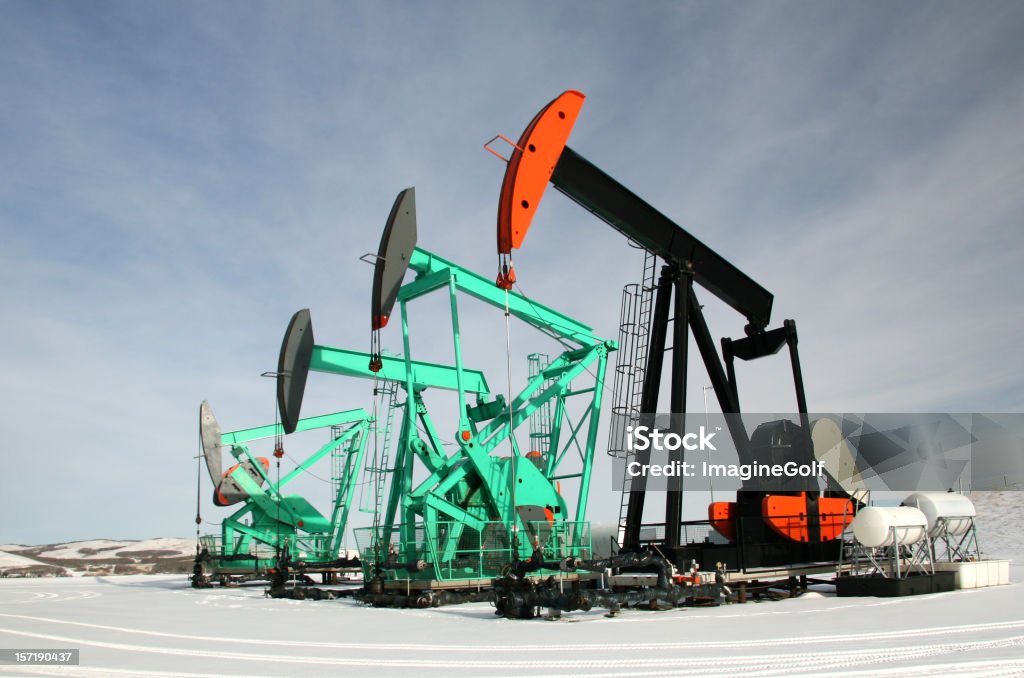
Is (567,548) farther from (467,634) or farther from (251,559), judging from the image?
(251,559)

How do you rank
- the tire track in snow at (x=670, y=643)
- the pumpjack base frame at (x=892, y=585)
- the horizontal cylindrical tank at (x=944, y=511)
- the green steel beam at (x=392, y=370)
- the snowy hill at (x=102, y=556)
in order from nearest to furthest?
the tire track in snow at (x=670, y=643) < the pumpjack base frame at (x=892, y=585) < the horizontal cylindrical tank at (x=944, y=511) < the green steel beam at (x=392, y=370) < the snowy hill at (x=102, y=556)

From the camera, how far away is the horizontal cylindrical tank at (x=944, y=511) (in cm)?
1519

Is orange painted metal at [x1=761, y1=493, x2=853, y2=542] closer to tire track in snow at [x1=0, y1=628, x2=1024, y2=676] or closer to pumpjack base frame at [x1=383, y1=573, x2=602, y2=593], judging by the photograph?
pumpjack base frame at [x1=383, y1=573, x2=602, y2=593]

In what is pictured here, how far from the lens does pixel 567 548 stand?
1527 cm

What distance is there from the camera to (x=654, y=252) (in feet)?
47.7

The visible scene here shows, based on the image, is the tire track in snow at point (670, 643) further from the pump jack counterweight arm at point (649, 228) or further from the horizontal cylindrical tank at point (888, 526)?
the pump jack counterweight arm at point (649, 228)

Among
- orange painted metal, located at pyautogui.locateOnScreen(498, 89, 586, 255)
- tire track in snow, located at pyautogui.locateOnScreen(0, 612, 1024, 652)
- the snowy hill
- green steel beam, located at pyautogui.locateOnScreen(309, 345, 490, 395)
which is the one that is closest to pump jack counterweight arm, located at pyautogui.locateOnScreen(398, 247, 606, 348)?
green steel beam, located at pyautogui.locateOnScreen(309, 345, 490, 395)

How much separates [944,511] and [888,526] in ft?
7.87

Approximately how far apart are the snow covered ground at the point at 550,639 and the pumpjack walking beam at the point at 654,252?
358 centimetres

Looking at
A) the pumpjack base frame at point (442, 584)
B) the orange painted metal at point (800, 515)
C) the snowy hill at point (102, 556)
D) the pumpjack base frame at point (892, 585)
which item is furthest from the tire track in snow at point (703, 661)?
the snowy hill at point (102, 556)

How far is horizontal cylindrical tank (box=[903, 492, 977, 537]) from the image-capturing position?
598 inches

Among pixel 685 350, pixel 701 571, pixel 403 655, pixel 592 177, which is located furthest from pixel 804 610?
pixel 592 177

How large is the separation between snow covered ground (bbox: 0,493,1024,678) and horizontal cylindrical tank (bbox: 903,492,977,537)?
4.82ft

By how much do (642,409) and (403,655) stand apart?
24.0 feet
